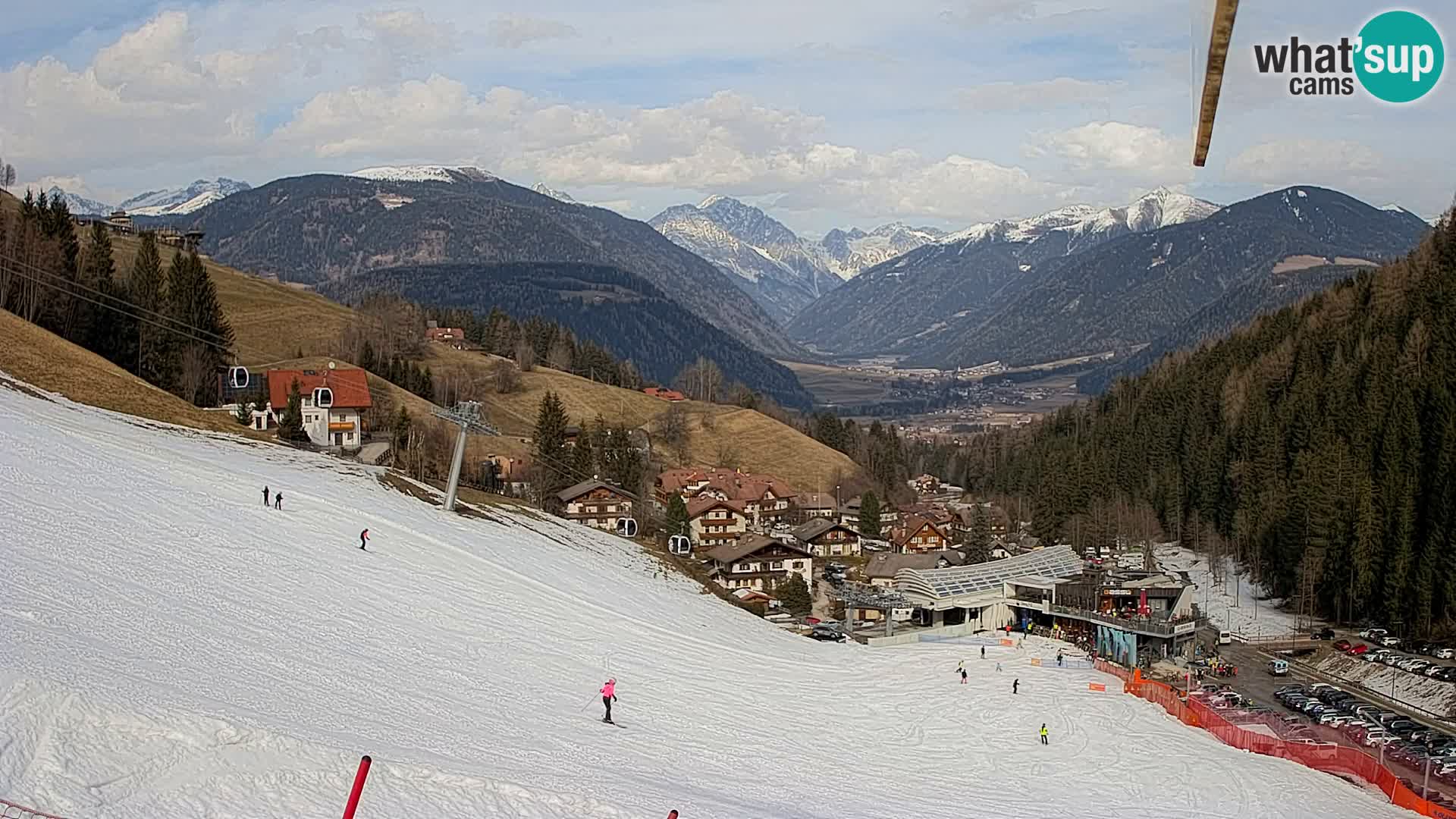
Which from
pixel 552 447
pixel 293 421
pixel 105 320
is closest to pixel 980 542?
pixel 552 447

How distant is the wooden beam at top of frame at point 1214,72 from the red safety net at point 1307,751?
80.2 feet

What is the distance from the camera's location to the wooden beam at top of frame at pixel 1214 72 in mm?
10258

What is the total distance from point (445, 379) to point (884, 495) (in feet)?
157

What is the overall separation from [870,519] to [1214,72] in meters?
100

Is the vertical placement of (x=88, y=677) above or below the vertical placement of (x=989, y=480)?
above

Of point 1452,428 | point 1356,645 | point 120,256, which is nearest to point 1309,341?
point 1452,428

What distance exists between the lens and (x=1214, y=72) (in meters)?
11.6

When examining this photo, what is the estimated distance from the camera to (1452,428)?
218 feet

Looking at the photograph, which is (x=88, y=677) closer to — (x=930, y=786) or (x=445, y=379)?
(x=930, y=786)

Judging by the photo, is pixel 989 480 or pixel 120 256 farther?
pixel 989 480

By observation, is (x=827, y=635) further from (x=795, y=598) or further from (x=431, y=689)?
(x=431, y=689)

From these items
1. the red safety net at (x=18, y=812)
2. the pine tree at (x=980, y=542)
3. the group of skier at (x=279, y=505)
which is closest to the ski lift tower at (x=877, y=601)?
the pine tree at (x=980, y=542)

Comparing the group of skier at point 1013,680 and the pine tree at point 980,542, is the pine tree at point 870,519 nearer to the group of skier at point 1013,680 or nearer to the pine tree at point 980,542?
the pine tree at point 980,542

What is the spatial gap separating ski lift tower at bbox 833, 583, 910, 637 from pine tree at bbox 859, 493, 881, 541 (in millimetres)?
32361
